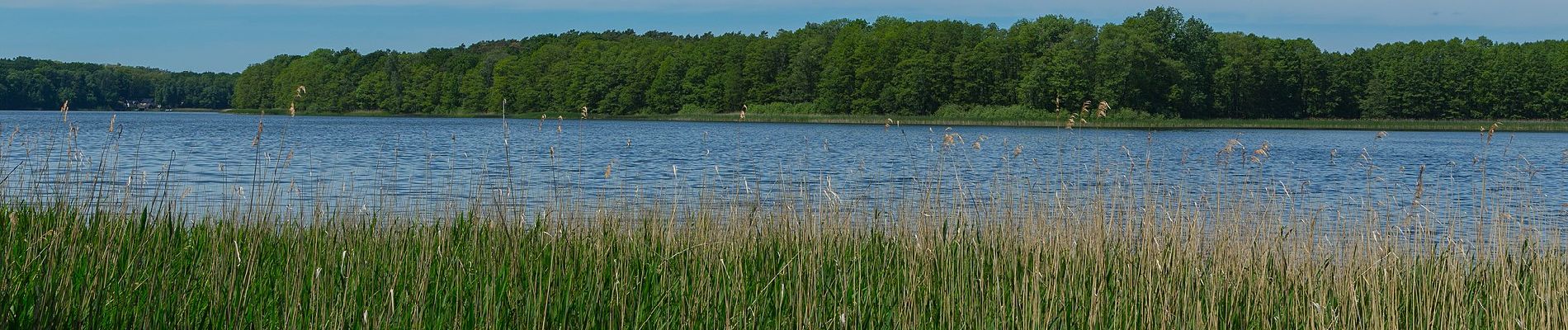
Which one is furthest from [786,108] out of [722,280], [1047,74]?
[722,280]

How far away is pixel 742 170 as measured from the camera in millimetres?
20547

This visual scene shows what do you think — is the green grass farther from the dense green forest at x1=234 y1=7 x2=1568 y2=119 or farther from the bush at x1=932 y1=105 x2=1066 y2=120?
the bush at x1=932 y1=105 x2=1066 y2=120

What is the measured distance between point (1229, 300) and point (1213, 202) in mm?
9167

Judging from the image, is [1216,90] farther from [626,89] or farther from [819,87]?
[626,89]

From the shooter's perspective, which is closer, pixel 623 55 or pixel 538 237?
pixel 538 237

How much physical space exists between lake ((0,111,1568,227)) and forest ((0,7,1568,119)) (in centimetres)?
3274

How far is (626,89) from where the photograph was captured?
92.4 metres

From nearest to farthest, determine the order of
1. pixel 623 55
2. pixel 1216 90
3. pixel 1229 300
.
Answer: pixel 1229 300 < pixel 1216 90 < pixel 623 55

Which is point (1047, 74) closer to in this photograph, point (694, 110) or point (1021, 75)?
point (1021, 75)

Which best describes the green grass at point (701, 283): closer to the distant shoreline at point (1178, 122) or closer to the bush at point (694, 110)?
the distant shoreline at point (1178, 122)

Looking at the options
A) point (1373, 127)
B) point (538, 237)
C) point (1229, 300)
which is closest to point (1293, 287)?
point (1229, 300)

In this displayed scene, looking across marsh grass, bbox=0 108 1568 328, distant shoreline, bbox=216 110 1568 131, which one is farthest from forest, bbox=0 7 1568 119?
marsh grass, bbox=0 108 1568 328

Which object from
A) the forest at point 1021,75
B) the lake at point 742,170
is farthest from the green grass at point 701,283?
the forest at point 1021,75

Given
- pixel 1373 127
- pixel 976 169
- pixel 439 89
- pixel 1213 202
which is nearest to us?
pixel 1213 202
